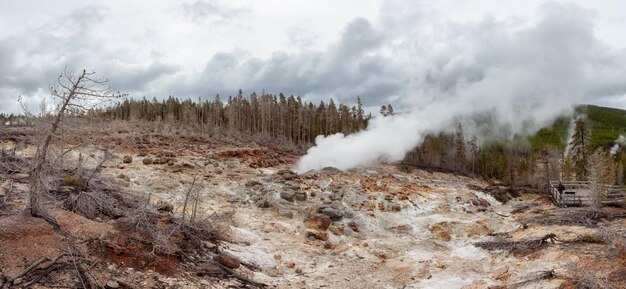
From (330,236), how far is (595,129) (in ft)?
464

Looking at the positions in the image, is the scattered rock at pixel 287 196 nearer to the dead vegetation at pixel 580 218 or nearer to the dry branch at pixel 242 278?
the dry branch at pixel 242 278

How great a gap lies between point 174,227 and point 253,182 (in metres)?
11.0

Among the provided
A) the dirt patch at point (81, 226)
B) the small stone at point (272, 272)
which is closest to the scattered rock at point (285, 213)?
the small stone at point (272, 272)

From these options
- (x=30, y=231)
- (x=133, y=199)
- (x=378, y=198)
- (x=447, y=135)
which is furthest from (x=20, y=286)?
(x=447, y=135)

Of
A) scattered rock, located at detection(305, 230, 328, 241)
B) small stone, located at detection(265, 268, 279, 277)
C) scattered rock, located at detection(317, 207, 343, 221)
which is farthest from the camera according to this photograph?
scattered rock, located at detection(317, 207, 343, 221)

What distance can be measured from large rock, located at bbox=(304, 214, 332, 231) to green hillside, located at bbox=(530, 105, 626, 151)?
91957mm

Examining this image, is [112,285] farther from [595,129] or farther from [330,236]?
[595,129]

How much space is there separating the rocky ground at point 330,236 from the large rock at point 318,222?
2.2 inches

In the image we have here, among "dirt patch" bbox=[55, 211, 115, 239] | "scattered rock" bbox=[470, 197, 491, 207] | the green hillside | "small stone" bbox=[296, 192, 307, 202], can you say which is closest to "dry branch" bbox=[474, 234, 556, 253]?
"small stone" bbox=[296, 192, 307, 202]

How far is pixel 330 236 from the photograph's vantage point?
51.8 feet

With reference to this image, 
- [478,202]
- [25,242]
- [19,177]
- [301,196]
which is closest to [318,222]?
[301,196]

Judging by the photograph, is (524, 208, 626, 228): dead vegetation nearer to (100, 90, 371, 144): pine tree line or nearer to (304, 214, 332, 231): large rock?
(304, 214, 332, 231): large rock

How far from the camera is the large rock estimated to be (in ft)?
53.6

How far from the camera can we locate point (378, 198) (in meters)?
21.4
